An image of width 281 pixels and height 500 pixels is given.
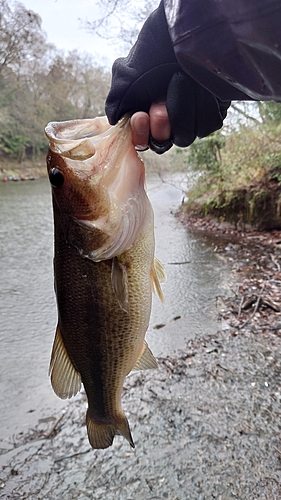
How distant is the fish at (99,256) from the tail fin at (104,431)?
0.06 metres

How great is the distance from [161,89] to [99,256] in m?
0.67

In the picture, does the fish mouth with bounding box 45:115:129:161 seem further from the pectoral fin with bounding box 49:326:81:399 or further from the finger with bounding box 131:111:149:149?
the pectoral fin with bounding box 49:326:81:399

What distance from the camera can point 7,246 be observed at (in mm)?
8734

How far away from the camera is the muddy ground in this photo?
2330 mm

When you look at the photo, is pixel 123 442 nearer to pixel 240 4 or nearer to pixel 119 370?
pixel 119 370

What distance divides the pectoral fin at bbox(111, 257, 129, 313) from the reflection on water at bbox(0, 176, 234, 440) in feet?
7.08

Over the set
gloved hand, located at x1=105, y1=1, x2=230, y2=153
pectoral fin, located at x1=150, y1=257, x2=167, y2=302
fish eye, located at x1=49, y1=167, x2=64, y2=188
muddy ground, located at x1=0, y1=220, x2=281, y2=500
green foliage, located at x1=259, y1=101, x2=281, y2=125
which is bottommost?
muddy ground, located at x1=0, y1=220, x2=281, y2=500

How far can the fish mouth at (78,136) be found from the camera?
1.37 meters

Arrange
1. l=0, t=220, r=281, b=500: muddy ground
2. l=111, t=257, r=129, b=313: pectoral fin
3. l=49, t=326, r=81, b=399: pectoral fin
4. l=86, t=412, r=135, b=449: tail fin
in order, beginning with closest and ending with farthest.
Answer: l=111, t=257, r=129, b=313: pectoral fin, l=49, t=326, r=81, b=399: pectoral fin, l=86, t=412, r=135, b=449: tail fin, l=0, t=220, r=281, b=500: muddy ground

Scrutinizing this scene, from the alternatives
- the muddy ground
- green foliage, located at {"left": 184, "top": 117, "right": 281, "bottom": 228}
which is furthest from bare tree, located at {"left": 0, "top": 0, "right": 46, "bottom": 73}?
the muddy ground

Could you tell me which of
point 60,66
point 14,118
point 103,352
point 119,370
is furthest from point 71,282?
point 60,66

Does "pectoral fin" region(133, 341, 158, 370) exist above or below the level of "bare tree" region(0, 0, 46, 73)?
below

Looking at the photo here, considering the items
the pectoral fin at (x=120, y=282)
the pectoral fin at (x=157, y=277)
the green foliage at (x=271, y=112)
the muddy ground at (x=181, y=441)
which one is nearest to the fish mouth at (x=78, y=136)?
the pectoral fin at (x=120, y=282)

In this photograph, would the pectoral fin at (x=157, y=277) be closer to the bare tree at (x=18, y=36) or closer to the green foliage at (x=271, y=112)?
the green foliage at (x=271, y=112)
